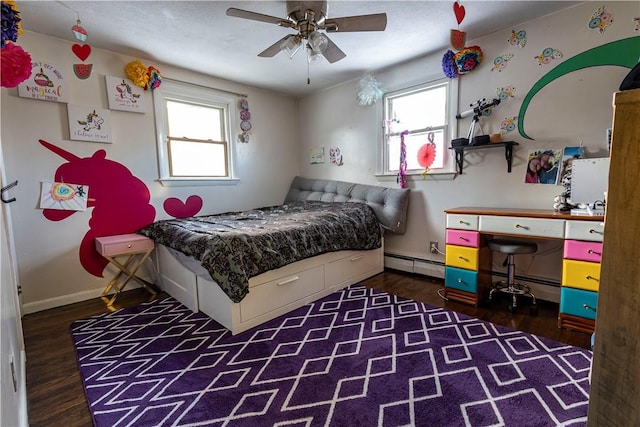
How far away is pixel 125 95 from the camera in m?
2.91

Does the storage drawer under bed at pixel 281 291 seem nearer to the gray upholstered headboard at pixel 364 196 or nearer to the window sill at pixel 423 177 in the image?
the gray upholstered headboard at pixel 364 196

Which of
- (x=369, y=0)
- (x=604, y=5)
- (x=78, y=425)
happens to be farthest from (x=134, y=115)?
(x=604, y=5)

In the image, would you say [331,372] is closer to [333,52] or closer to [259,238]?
[259,238]

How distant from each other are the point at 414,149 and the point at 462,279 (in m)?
1.55

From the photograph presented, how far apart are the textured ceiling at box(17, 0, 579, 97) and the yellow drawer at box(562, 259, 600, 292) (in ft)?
6.52

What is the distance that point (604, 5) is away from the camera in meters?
2.14

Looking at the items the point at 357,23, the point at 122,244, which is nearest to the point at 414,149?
the point at 357,23

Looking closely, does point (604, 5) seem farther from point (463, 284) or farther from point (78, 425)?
point (78, 425)

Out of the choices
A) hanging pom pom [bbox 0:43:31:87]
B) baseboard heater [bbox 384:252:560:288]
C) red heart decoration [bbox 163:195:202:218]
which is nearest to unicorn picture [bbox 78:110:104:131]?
red heart decoration [bbox 163:195:202:218]

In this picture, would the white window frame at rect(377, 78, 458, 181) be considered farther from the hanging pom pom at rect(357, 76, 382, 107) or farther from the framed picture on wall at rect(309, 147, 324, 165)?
the framed picture on wall at rect(309, 147, 324, 165)

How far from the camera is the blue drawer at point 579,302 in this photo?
6.40ft

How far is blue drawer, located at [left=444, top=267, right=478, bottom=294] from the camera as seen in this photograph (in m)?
2.48

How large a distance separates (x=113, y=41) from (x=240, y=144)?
1624 mm

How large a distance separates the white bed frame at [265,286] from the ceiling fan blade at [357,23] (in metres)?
1.81
